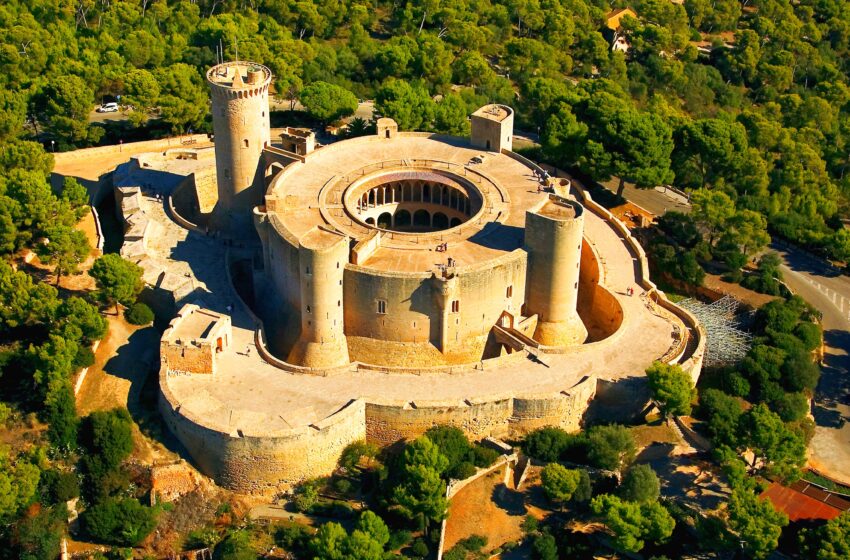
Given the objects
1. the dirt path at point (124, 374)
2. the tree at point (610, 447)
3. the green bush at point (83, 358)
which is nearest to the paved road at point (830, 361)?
the tree at point (610, 447)

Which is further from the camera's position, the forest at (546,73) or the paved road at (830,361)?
the forest at (546,73)

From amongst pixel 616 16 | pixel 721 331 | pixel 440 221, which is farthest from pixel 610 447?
pixel 616 16

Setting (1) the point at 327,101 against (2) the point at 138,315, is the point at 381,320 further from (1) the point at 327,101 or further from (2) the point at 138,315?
(1) the point at 327,101

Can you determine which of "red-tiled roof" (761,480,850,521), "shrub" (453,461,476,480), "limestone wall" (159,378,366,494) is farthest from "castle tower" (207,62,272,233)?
"red-tiled roof" (761,480,850,521)

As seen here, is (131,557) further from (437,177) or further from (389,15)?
(389,15)

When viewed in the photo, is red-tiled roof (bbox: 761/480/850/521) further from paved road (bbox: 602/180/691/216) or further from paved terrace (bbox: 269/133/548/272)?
paved road (bbox: 602/180/691/216)

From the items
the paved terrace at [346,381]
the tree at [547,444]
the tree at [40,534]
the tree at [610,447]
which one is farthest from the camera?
the tree at [547,444]

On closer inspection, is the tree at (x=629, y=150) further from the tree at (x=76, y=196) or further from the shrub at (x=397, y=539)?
the tree at (x=76, y=196)
